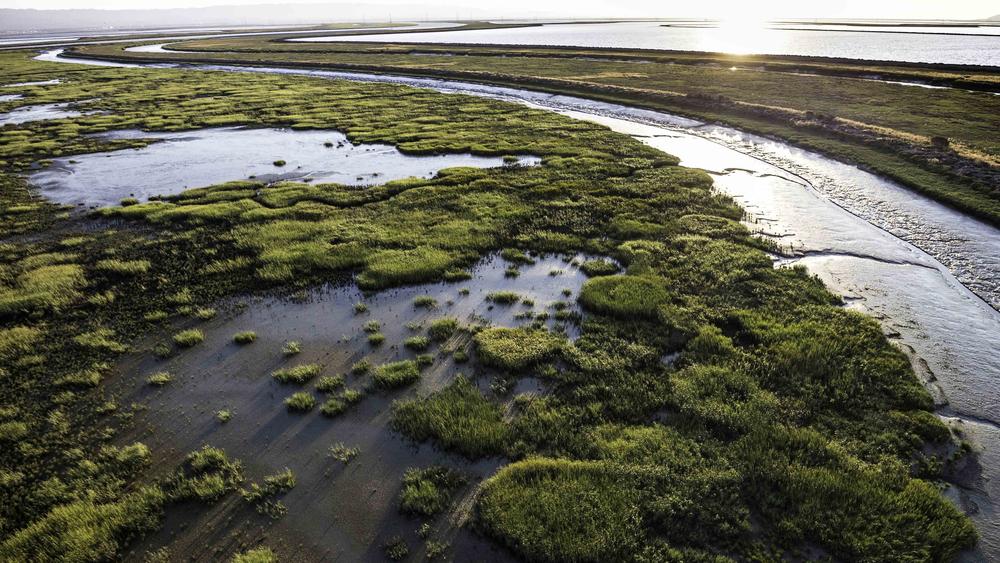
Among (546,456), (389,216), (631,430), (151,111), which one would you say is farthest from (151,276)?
(151,111)

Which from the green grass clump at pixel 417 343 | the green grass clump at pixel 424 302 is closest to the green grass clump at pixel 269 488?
the green grass clump at pixel 417 343

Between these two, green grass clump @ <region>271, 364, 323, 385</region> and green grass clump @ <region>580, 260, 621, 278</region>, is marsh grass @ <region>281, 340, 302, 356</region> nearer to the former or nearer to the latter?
green grass clump @ <region>271, 364, 323, 385</region>

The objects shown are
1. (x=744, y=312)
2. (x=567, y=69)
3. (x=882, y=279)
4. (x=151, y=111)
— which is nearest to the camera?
(x=744, y=312)

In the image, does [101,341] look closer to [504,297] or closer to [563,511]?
[504,297]

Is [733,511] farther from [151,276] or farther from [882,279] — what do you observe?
[151,276]

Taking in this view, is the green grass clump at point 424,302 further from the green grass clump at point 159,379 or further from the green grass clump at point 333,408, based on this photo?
the green grass clump at point 159,379


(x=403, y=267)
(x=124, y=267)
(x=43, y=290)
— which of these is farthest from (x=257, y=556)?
(x=124, y=267)
